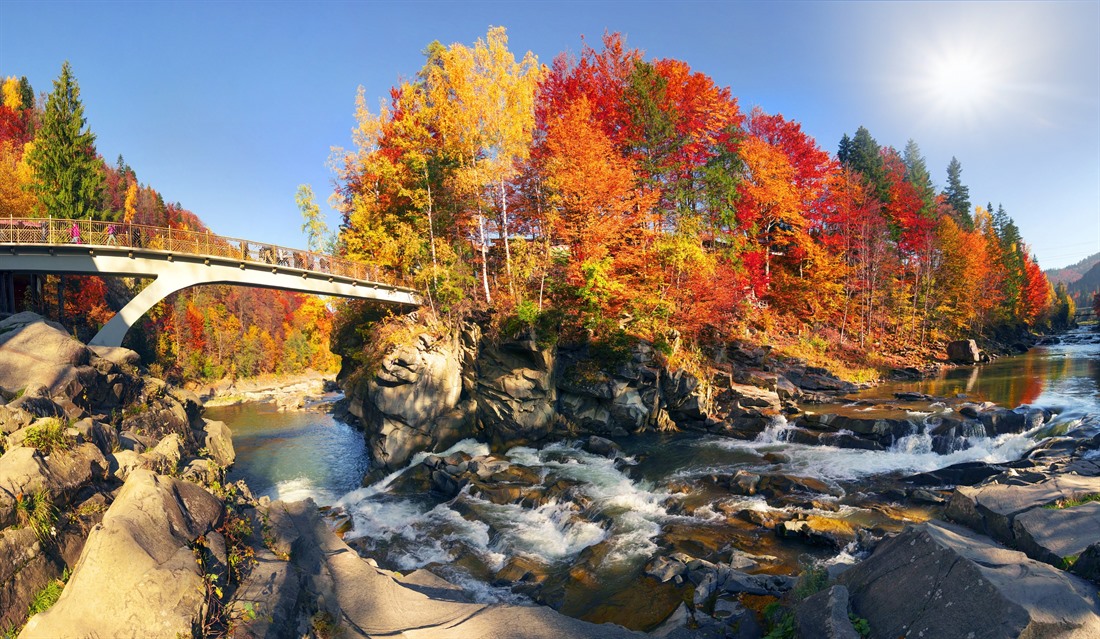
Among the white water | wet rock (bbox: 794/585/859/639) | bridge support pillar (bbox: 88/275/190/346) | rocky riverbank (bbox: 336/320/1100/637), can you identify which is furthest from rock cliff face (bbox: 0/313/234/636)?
the white water

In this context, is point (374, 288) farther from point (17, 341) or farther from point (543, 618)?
point (543, 618)

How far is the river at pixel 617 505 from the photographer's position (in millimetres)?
11242

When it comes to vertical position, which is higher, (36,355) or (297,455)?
(36,355)

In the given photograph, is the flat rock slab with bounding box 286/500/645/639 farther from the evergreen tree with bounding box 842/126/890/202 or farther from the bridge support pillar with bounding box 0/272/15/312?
the evergreen tree with bounding box 842/126/890/202

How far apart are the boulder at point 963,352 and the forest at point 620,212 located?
6.38ft

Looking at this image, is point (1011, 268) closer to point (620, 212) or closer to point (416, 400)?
point (620, 212)

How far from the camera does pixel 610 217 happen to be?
82.6ft

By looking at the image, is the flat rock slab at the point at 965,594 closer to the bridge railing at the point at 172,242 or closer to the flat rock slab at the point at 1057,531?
the flat rock slab at the point at 1057,531

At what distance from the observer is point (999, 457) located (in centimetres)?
1559

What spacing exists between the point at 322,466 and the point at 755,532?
19306mm

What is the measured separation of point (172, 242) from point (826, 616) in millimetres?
26905

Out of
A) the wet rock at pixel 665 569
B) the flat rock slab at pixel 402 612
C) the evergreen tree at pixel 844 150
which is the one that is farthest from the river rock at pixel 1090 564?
the evergreen tree at pixel 844 150

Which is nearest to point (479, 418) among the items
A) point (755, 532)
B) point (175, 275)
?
point (755, 532)

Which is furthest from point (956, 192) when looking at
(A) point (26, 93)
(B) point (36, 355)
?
(A) point (26, 93)
